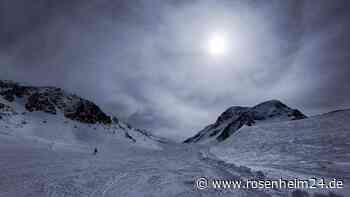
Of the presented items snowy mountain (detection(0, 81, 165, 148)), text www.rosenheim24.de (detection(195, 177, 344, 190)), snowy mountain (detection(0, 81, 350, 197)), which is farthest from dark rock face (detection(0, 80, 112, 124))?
text www.rosenheim24.de (detection(195, 177, 344, 190))

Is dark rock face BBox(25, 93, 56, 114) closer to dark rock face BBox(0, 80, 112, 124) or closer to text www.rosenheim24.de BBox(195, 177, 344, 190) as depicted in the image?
dark rock face BBox(0, 80, 112, 124)

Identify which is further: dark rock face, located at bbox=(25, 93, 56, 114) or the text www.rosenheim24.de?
dark rock face, located at bbox=(25, 93, 56, 114)

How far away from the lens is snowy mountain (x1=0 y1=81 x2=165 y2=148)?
26166 mm

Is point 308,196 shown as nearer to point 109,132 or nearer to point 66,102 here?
point 109,132

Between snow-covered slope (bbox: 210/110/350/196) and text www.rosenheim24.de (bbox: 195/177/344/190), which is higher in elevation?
snow-covered slope (bbox: 210/110/350/196)

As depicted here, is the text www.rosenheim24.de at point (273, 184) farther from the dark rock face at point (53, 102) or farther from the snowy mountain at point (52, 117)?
A: the dark rock face at point (53, 102)

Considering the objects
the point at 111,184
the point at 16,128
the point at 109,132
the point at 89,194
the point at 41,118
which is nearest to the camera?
the point at 89,194

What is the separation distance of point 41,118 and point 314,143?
33.3m

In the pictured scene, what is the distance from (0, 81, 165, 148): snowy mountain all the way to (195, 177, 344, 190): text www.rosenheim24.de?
21.4 m

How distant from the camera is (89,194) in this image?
6.61 m

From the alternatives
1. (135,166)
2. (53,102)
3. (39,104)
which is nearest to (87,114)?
(53,102)

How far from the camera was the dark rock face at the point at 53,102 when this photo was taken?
35.9m

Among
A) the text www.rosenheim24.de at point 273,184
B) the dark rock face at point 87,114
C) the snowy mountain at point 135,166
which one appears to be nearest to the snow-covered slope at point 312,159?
the snowy mountain at point 135,166

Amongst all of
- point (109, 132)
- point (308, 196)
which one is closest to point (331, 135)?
point (308, 196)
